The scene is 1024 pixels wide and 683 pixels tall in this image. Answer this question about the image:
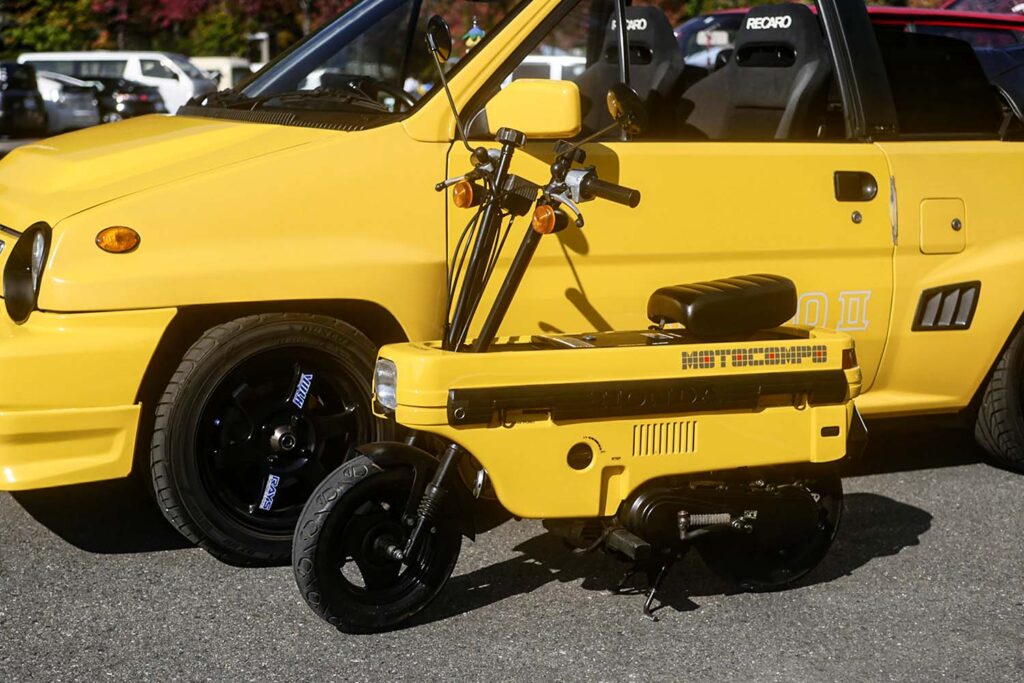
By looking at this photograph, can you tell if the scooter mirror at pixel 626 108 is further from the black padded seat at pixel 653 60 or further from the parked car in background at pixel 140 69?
the parked car in background at pixel 140 69

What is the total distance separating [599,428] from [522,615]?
62 centimetres

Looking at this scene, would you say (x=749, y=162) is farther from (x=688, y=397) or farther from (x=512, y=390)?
(x=512, y=390)

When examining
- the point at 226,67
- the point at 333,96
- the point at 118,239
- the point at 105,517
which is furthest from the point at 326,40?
the point at 226,67

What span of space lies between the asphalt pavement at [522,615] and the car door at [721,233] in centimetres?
77

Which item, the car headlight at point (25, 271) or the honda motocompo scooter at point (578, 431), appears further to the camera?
the car headlight at point (25, 271)

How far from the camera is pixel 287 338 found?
444 cm

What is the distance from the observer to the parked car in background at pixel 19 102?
25.3m

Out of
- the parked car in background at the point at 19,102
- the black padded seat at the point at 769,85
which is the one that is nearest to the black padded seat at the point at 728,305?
the black padded seat at the point at 769,85

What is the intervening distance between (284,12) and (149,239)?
33081 millimetres

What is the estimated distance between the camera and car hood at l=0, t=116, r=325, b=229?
172 inches

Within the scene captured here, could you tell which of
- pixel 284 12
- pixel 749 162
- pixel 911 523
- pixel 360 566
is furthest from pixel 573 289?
pixel 284 12

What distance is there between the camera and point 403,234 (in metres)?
4.50

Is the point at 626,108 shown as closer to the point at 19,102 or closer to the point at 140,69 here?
the point at 19,102

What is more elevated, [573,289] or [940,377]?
[573,289]
